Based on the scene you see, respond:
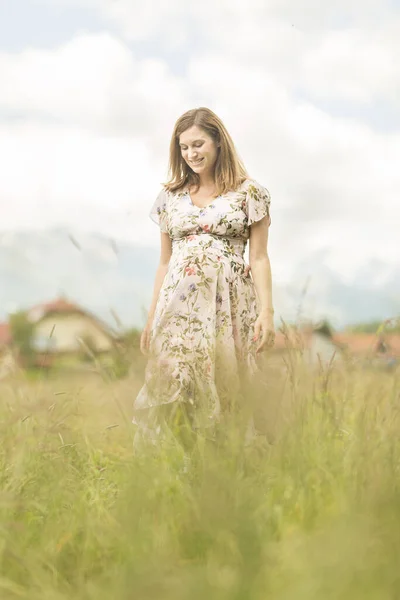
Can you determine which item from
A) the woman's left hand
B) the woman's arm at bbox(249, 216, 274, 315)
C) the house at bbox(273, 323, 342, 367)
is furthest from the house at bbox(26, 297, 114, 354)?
the woman's arm at bbox(249, 216, 274, 315)

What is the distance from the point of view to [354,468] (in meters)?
1.87

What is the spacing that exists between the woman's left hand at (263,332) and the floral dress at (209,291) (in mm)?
48

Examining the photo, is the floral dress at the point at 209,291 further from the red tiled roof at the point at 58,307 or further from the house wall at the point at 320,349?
the red tiled roof at the point at 58,307

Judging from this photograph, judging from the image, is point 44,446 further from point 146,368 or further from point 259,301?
point 259,301

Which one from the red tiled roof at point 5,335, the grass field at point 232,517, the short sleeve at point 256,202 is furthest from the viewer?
the short sleeve at point 256,202

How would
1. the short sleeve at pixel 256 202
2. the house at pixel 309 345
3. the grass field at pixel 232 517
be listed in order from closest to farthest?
1. the grass field at pixel 232 517
2. the house at pixel 309 345
3. the short sleeve at pixel 256 202

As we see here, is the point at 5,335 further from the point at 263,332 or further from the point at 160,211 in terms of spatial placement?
the point at 160,211

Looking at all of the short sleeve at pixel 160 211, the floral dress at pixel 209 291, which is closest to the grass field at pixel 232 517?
the floral dress at pixel 209 291

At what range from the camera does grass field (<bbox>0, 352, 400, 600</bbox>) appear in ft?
4.39

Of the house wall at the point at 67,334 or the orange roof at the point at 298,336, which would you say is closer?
the house wall at the point at 67,334

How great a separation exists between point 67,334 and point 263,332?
3.83 feet

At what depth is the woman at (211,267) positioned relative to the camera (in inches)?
123

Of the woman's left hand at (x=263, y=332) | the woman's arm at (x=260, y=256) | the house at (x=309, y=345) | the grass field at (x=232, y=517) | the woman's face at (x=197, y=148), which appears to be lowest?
the grass field at (x=232, y=517)

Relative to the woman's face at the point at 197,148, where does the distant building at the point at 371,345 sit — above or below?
below
